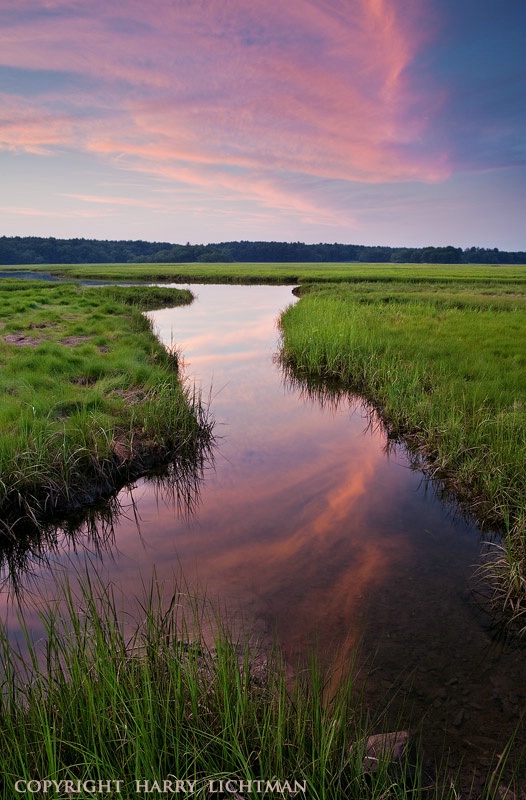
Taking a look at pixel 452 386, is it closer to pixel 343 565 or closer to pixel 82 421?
pixel 343 565

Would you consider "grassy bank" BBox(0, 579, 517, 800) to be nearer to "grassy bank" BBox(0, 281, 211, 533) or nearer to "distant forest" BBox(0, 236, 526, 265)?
"grassy bank" BBox(0, 281, 211, 533)

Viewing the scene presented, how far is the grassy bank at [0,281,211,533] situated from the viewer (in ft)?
21.8

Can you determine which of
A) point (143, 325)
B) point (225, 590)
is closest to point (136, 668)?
point (225, 590)

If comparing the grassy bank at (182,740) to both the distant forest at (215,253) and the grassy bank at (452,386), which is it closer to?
the grassy bank at (452,386)

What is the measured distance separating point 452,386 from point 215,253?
150 m

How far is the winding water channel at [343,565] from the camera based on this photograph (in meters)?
3.91

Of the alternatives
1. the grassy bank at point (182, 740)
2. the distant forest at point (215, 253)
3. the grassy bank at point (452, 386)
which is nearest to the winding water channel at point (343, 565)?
the grassy bank at point (452, 386)

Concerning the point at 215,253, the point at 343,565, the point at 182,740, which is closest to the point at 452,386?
the point at 343,565

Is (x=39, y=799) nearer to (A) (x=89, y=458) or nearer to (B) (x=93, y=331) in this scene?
(A) (x=89, y=458)

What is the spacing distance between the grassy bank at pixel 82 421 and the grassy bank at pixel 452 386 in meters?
4.73

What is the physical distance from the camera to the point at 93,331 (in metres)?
17.8

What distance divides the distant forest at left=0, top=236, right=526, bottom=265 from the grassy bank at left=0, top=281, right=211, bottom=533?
455 feet

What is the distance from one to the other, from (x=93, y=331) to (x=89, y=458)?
1167 centimetres

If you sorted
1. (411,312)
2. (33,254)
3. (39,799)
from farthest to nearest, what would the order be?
(33,254) → (411,312) → (39,799)
